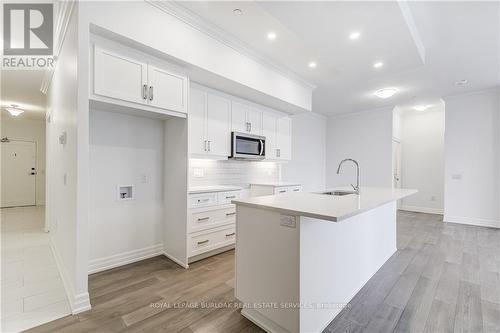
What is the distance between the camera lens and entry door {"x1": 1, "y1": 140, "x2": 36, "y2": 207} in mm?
6734

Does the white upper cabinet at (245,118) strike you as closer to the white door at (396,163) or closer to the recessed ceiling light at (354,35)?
the recessed ceiling light at (354,35)

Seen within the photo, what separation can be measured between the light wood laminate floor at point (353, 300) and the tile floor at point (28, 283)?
0.22 metres

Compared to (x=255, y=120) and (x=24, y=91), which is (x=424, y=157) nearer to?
(x=255, y=120)

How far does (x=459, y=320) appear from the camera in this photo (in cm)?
185

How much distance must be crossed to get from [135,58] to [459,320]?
368 cm

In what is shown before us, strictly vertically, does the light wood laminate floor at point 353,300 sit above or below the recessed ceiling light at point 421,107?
below

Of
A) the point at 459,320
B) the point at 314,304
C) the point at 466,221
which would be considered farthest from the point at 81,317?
the point at 466,221

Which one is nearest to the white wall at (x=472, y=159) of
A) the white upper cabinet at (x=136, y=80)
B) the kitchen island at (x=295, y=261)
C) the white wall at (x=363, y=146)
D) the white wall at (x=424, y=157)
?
the white wall at (x=424, y=157)

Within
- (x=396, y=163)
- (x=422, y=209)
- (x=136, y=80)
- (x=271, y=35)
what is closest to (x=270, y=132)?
(x=271, y=35)

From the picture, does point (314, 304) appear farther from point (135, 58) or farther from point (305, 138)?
point (305, 138)

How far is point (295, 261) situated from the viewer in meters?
1.54

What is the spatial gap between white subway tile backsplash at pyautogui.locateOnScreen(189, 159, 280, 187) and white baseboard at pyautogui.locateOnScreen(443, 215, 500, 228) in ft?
13.0

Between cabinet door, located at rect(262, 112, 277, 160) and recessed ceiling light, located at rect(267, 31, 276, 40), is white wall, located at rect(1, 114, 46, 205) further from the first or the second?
recessed ceiling light, located at rect(267, 31, 276, 40)

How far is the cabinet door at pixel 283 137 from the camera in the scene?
4527mm
